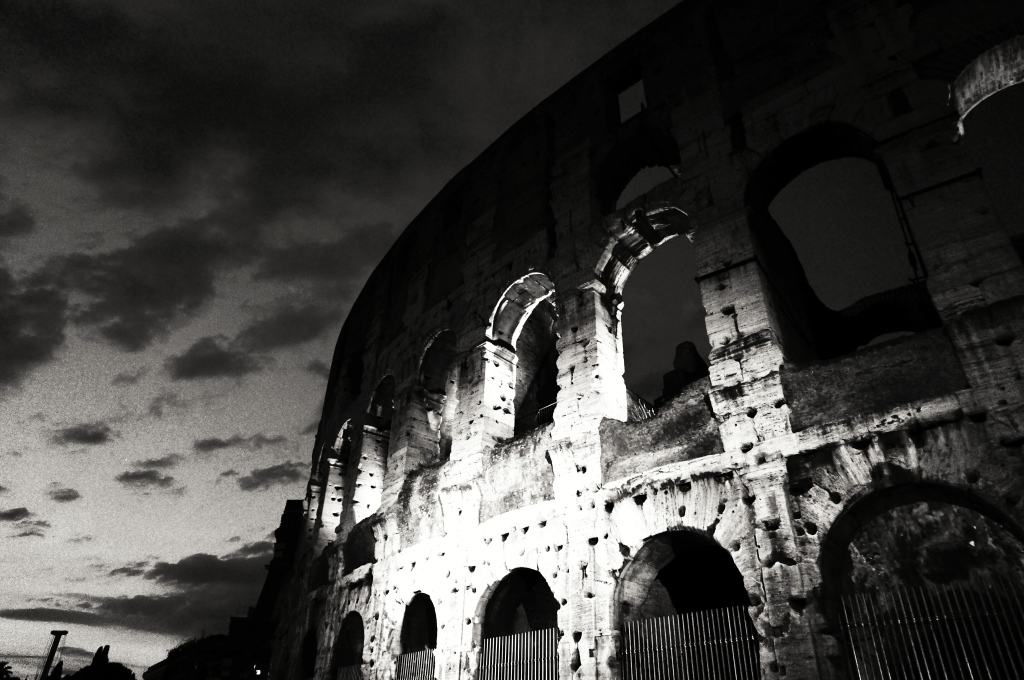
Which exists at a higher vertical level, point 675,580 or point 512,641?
point 675,580

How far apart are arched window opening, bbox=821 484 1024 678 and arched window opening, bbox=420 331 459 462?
19.8 ft

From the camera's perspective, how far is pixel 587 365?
26.1 feet

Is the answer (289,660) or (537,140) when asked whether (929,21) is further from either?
(289,660)

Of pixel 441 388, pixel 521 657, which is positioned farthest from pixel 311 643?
pixel 521 657

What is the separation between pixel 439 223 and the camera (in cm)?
1316

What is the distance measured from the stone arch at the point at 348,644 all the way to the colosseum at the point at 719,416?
45 mm

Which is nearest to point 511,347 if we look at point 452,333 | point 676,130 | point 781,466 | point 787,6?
point 452,333

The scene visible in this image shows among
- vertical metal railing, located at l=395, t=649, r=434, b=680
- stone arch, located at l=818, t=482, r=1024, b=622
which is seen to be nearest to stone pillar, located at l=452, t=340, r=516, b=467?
vertical metal railing, located at l=395, t=649, r=434, b=680

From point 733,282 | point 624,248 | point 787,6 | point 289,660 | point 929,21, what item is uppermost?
point 787,6

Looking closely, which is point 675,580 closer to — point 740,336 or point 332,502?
point 740,336

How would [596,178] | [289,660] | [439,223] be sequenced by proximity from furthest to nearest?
[439,223] < [289,660] < [596,178]

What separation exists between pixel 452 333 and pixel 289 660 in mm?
6248

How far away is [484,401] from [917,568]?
5500 mm

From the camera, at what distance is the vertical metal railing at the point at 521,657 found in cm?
679
